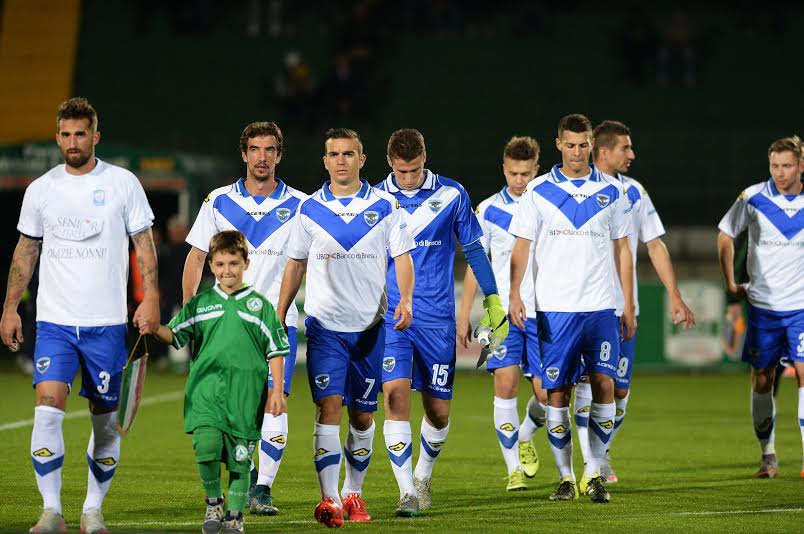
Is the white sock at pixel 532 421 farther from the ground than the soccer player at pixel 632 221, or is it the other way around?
the soccer player at pixel 632 221

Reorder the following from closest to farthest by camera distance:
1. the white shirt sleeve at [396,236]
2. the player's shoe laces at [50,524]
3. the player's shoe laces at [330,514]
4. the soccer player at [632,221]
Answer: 1. the player's shoe laces at [50,524]
2. the player's shoe laces at [330,514]
3. the white shirt sleeve at [396,236]
4. the soccer player at [632,221]

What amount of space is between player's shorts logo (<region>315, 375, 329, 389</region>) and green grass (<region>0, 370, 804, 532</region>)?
760 mm

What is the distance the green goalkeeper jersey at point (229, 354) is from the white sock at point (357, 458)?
1053 millimetres

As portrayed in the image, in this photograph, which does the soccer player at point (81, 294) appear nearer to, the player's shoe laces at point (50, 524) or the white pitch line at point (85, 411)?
the player's shoe laces at point (50, 524)

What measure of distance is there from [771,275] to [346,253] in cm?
369

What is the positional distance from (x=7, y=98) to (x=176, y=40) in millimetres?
3652

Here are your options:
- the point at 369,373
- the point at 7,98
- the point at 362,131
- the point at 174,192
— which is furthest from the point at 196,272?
the point at 7,98

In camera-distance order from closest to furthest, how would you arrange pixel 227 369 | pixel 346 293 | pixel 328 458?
pixel 227 369, pixel 328 458, pixel 346 293

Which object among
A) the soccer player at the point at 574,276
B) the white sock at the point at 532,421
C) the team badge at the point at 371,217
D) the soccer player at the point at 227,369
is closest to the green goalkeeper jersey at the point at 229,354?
the soccer player at the point at 227,369

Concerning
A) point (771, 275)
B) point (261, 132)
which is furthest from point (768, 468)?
point (261, 132)

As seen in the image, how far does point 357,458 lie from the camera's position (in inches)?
314

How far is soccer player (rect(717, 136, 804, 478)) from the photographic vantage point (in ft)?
32.6

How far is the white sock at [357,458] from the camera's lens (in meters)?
7.99

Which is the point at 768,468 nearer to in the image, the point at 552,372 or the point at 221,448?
the point at 552,372
